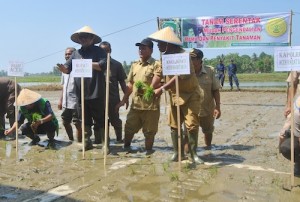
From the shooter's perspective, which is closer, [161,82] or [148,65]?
[161,82]

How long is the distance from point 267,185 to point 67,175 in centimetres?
253

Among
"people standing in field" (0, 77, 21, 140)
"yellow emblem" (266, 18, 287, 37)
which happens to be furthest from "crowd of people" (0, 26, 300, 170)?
"yellow emblem" (266, 18, 287, 37)

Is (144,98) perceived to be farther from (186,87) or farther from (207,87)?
(207,87)

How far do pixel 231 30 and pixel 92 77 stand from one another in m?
9.54

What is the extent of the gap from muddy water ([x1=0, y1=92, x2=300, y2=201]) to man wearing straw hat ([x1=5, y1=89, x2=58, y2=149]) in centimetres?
30

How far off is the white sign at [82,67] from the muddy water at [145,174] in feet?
4.33

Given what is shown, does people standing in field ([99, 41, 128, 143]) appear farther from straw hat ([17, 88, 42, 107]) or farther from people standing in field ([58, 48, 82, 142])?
straw hat ([17, 88, 42, 107])

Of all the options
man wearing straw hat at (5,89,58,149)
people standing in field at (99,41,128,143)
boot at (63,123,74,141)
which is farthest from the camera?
boot at (63,123,74,141)

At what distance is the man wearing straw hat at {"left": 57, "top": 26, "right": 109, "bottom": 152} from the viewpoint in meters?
6.18

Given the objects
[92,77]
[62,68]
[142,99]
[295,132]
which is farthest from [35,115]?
[295,132]

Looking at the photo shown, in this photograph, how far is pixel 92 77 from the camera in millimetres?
6309

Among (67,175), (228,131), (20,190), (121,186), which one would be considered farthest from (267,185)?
(228,131)

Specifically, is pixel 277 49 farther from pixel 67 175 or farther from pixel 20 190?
pixel 20 190

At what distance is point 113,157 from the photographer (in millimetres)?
6035
